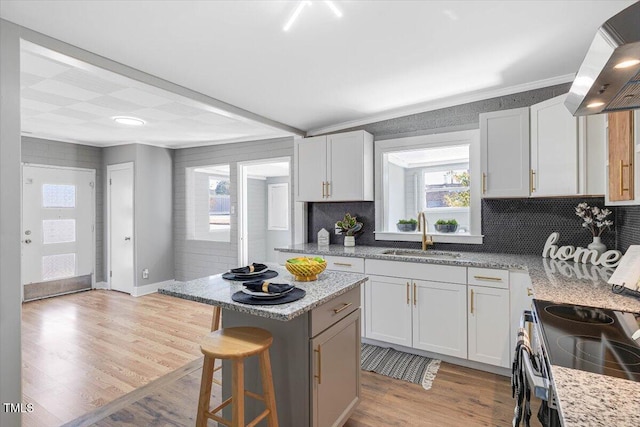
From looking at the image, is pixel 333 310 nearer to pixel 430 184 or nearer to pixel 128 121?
pixel 430 184

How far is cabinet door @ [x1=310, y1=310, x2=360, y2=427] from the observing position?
171cm

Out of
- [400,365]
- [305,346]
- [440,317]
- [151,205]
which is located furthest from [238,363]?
[151,205]

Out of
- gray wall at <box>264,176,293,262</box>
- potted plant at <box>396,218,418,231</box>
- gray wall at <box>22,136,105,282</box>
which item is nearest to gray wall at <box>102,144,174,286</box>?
gray wall at <box>22,136,105,282</box>

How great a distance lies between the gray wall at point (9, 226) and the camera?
1.80 m

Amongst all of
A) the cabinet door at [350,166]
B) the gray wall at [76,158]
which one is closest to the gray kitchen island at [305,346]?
the cabinet door at [350,166]

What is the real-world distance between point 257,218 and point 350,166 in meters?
4.06

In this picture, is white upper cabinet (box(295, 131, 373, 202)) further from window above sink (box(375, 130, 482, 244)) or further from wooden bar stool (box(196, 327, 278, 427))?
wooden bar stool (box(196, 327, 278, 427))

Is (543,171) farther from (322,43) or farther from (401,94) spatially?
(322,43)

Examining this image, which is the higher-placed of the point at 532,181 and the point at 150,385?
the point at 532,181

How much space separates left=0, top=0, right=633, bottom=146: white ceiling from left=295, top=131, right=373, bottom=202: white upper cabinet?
68 centimetres

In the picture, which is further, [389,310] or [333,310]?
[389,310]

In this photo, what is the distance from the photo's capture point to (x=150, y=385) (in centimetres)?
261

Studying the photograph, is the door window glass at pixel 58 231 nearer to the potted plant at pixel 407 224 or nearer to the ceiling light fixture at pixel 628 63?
the potted plant at pixel 407 224

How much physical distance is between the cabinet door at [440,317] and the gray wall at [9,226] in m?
2.82
